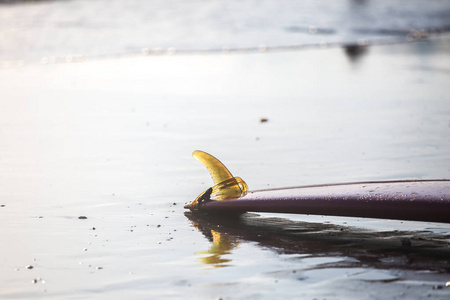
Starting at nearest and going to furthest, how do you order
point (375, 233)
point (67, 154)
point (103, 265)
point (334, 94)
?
point (103, 265) < point (375, 233) < point (67, 154) < point (334, 94)

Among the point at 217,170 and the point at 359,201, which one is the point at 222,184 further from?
the point at 359,201

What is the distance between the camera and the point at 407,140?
28.6ft

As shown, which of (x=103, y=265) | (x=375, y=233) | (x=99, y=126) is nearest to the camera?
(x=103, y=265)

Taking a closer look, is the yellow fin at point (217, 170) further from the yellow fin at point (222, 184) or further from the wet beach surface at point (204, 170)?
the wet beach surface at point (204, 170)

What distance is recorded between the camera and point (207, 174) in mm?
7484

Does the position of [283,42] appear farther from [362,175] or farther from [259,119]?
[362,175]

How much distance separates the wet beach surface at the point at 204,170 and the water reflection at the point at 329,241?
0.02 meters

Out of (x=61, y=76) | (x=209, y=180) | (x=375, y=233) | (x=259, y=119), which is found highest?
(x=61, y=76)

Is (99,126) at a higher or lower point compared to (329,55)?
lower

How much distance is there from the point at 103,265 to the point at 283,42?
1562 cm

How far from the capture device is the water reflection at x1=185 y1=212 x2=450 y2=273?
489 centimetres

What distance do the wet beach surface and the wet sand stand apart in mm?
20

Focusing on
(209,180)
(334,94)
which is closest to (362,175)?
(209,180)

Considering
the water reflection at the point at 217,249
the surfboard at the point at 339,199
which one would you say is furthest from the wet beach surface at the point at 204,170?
the surfboard at the point at 339,199
